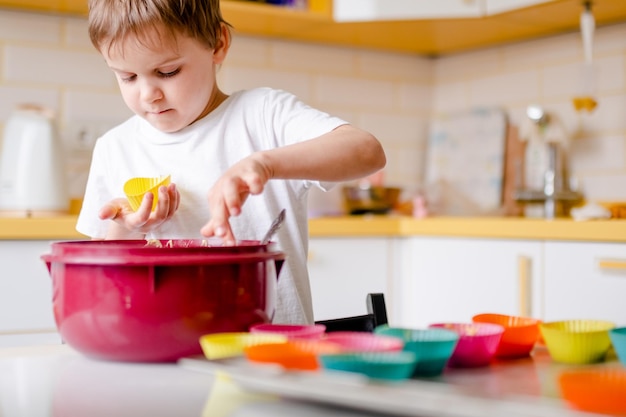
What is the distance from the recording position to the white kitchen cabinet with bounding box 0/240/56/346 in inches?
72.8

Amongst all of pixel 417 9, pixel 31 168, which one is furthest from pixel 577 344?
pixel 417 9

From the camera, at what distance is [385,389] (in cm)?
51

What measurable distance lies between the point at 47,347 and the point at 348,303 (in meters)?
1.53

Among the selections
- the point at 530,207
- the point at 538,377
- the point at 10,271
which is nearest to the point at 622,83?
the point at 530,207

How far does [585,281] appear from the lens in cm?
194

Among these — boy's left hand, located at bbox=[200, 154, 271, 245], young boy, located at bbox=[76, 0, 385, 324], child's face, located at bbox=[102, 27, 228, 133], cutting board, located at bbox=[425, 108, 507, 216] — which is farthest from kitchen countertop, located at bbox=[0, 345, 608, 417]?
cutting board, located at bbox=[425, 108, 507, 216]

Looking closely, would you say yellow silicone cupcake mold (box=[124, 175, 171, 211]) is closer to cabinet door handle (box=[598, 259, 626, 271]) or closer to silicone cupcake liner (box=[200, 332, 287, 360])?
silicone cupcake liner (box=[200, 332, 287, 360])

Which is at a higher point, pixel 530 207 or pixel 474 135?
pixel 474 135

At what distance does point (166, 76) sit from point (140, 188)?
0.16 metres

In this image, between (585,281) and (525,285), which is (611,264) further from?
(525,285)

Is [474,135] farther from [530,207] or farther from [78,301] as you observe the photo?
[78,301]

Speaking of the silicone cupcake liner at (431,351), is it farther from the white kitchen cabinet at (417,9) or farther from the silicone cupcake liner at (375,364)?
the white kitchen cabinet at (417,9)

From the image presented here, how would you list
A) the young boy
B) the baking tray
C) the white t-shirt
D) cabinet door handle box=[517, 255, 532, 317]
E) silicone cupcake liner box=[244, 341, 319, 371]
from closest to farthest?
the baking tray < silicone cupcake liner box=[244, 341, 319, 371] < the young boy < the white t-shirt < cabinet door handle box=[517, 255, 532, 317]

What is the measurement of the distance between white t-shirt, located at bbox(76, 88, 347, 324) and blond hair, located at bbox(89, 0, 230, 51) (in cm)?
18
